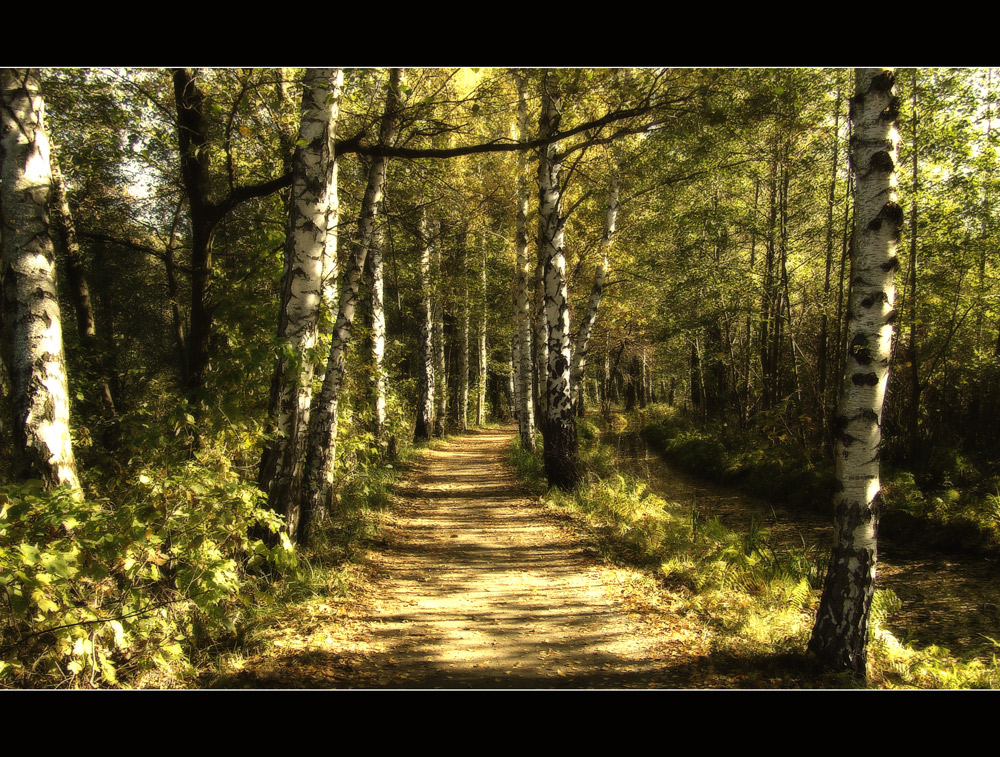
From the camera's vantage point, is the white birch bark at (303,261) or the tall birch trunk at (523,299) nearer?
the white birch bark at (303,261)

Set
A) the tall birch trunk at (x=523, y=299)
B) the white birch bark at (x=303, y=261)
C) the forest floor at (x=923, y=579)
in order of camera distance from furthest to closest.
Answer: the tall birch trunk at (x=523, y=299), the forest floor at (x=923, y=579), the white birch bark at (x=303, y=261)

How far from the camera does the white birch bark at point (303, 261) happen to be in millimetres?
5234

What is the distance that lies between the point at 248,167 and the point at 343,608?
7.43 meters

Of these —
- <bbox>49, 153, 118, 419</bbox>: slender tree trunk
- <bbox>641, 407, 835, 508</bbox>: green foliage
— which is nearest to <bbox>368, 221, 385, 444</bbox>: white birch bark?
<bbox>49, 153, 118, 419</bbox>: slender tree trunk

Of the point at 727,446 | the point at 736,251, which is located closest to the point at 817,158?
the point at 736,251

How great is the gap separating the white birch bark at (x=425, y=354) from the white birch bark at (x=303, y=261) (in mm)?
8890

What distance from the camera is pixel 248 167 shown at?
878cm

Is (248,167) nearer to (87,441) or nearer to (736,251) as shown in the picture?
(87,441)

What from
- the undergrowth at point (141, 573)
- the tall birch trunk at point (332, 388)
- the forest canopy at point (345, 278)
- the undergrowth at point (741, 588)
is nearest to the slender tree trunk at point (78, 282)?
the forest canopy at point (345, 278)

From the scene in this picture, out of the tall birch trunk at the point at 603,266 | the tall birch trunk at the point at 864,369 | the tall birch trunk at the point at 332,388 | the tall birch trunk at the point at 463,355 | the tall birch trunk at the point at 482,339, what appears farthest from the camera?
the tall birch trunk at the point at 463,355

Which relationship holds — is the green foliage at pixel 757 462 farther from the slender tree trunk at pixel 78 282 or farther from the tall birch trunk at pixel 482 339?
the slender tree trunk at pixel 78 282

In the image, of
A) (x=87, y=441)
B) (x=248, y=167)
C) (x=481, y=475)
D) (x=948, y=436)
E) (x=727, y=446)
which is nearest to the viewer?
(x=87, y=441)

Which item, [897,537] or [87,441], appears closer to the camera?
[87,441]

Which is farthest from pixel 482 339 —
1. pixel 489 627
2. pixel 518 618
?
pixel 489 627
